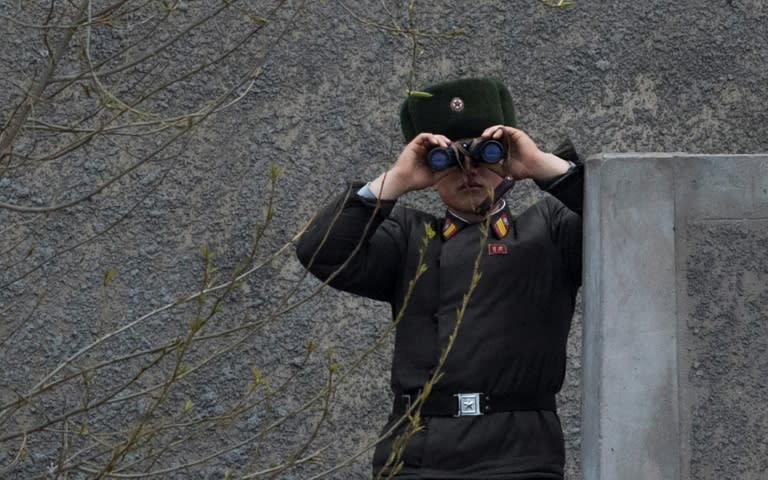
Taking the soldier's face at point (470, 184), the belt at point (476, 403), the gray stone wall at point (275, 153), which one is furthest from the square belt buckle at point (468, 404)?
the gray stone wall at point (275, 153)

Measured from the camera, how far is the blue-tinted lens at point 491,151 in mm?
3924

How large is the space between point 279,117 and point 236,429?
1004mm

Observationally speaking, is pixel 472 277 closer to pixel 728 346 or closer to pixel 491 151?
pixel 491 151

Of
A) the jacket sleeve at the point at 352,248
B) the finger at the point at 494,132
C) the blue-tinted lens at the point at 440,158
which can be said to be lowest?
the jacket sleeve at the point at 352,248

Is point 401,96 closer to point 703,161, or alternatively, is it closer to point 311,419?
point 311,419

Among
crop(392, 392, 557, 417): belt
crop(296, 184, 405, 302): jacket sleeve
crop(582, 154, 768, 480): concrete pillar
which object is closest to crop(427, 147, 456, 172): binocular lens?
crop(296, 184, 405, 302): jacket sleeve

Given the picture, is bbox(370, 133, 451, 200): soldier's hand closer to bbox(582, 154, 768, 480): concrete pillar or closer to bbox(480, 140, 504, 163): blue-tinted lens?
bbox(480, 140, 504, 163): blue-tinted lens

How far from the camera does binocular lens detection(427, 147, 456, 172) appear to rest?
3953 mm

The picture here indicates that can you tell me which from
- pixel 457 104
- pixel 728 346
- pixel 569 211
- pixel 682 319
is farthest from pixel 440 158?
pixel 728 346

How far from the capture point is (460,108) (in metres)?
4.12

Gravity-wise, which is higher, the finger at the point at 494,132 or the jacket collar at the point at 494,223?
the finger at the point at 494,132

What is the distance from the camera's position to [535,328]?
13.0 ft

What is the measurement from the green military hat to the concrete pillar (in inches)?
18.6

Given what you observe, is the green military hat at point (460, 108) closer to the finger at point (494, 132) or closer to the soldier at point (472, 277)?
the soldier at point (472, 277)
